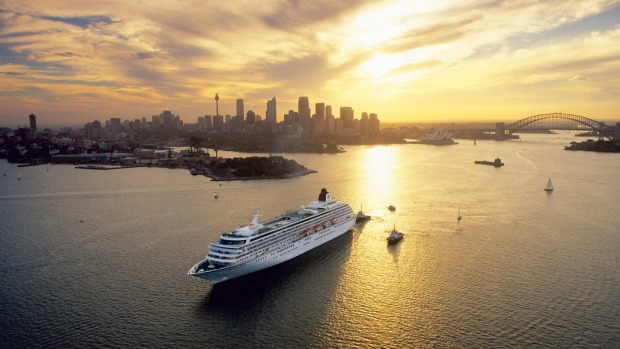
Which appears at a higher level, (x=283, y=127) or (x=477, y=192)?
(x=283, y=127)

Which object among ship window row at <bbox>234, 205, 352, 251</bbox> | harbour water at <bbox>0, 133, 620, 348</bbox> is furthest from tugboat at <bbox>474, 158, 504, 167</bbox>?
ship window row at <bbox>234, 205, 352, 251</bbox>

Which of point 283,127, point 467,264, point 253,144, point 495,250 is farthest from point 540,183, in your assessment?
point 283,127

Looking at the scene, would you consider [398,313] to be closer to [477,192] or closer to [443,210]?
[443,210]

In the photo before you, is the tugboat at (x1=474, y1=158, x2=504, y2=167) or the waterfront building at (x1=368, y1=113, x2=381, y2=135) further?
the waterfront building at (x1=368, y1=113, x2=381, y2=135)

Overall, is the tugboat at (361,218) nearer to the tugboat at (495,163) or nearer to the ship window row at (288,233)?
the ship window row at (288,233)

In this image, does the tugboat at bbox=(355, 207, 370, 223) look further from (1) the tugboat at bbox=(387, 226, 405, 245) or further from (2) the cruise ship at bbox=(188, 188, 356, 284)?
(1) the tugboat at bbox=(387, 226, 405, 245)

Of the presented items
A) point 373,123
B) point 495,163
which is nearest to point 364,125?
point 373,123

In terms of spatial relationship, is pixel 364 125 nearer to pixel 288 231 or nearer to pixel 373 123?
pixel 373 123
